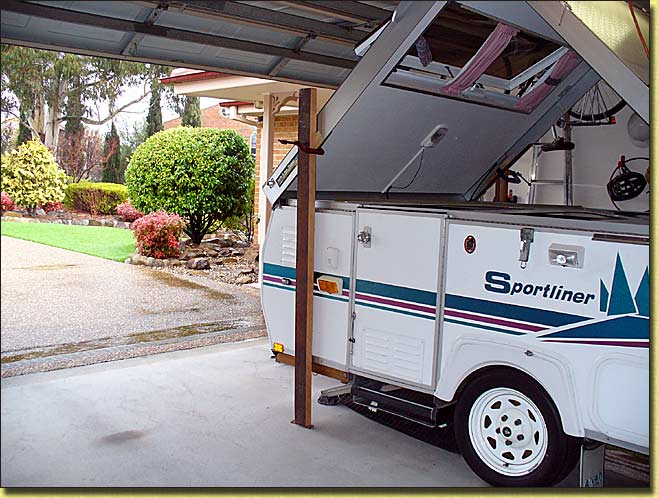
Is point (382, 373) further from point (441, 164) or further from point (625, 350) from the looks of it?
point (441, 164)

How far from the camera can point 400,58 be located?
3891mm

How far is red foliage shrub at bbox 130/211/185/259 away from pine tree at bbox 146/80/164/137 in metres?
1.27

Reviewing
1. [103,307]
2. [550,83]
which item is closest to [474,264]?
[550,83]

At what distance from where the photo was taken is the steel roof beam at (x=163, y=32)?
400 centimetres

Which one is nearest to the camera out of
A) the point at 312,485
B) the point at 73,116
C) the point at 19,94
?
the point at 312,485

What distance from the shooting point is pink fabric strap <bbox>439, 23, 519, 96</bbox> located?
4.11 meters

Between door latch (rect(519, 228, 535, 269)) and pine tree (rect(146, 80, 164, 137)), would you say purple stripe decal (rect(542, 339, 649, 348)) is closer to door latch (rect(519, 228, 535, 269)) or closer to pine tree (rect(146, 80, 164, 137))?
door latch (rect(519, 228, 535, 269))

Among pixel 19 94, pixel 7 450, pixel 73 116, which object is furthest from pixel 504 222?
pixel 73 116

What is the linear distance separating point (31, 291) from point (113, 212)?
2.17 meters

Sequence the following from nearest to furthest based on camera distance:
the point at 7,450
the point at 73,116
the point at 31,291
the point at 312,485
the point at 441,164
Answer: the point at 7,450 → the point at 312,485 → the point at 441,164 → the point at 73,116 → the point at 31,291

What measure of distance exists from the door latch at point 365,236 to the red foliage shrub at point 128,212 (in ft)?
23.6

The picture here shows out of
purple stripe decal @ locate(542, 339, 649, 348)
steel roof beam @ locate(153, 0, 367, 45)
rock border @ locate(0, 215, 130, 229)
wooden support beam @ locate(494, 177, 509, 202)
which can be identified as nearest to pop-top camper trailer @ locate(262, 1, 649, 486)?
purple stripe decal @ locate(542, 339, 649, 348)

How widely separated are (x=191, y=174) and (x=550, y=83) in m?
7.30

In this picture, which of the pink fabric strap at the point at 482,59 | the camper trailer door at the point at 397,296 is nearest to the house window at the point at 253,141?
the pink fabric strap at the point at 482,59
